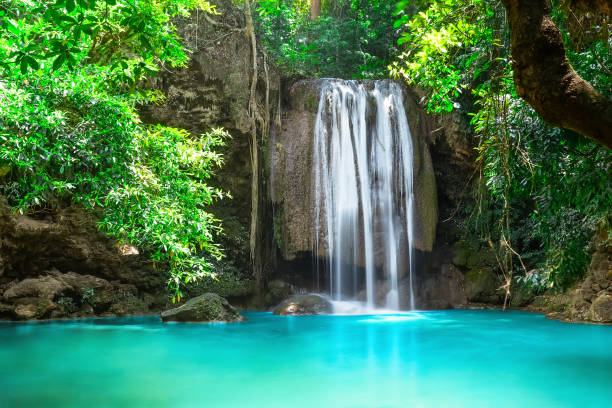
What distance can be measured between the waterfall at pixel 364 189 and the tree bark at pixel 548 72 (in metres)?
12.1

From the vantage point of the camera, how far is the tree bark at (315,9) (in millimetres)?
20592

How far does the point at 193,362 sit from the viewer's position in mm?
6195

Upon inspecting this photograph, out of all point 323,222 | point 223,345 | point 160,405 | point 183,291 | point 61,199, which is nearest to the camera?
point 160,405

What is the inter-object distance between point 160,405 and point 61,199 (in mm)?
8310

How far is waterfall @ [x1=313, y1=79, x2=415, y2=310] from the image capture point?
576 inches

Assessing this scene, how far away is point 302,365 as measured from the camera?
6066 millimetres

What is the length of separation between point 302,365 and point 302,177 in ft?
30.6

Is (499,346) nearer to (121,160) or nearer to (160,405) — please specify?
(160,405)

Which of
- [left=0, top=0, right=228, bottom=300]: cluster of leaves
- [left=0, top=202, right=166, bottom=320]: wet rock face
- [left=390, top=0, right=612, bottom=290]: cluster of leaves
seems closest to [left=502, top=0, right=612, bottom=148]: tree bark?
[left=390, top=0, right=612, bottom=290]: cluster of leaves

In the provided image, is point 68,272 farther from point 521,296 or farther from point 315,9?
point 315,9

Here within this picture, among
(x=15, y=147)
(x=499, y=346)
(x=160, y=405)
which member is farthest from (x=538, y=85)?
(x=499, y=346)

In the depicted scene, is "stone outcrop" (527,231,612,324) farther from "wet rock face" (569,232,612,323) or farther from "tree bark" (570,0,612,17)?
"tree bark" (570,0,612,17)

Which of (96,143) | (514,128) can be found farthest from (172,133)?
(514,128)

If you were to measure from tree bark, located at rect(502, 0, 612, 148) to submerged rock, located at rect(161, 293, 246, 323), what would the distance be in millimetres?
9082
